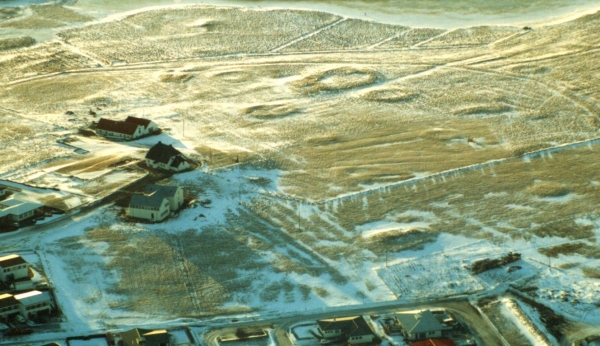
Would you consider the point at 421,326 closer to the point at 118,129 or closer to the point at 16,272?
the point at 16,272

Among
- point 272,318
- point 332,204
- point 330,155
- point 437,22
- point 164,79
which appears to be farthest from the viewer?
point 437,22

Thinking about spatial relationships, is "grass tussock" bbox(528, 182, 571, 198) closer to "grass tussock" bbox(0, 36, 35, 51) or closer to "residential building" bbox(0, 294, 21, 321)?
"residential building" bbox(0, 294, 21, 321)

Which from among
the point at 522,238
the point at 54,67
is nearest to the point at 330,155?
the point at 522,238

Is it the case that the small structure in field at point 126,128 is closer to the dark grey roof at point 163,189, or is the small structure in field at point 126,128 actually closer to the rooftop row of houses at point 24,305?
the dark grey roof at point 163,189

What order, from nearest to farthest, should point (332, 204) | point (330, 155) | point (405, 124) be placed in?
point (332, 204), point (330, 155), point (405, 124)

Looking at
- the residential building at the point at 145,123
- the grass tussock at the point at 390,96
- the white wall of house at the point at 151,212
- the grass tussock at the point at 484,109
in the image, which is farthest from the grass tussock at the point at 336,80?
the white wall of house at the point at 151,212

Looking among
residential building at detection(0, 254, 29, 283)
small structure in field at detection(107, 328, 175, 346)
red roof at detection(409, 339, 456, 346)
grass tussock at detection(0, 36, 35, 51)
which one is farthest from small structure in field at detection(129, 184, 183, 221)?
grass tussock at detection(0, 36, 35, 51)

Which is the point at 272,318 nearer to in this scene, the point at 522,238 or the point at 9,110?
the point at 522,238
